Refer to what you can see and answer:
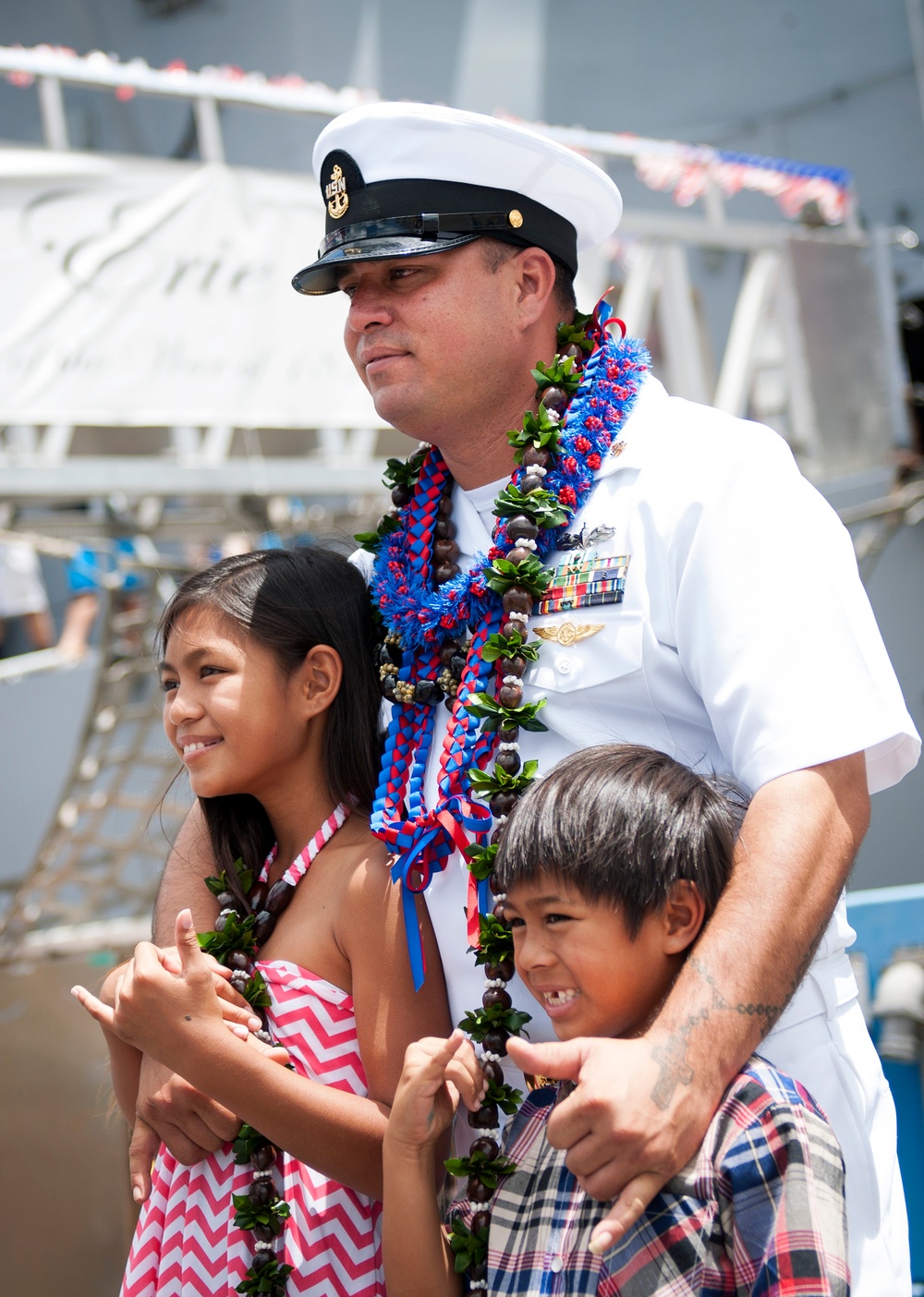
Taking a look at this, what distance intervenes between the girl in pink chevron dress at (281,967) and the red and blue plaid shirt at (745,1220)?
0.40 metres

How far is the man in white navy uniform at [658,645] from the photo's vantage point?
1.17 m

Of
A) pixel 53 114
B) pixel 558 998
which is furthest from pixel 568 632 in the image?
pixel 53 114

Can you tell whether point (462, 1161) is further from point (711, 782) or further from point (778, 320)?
point (778, 320)

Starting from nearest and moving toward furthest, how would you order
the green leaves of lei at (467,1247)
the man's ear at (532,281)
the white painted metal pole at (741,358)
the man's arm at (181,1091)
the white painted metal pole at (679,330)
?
the green leaves of lei at (467,1247)
the man's arm at (181,1091)
the man's ear at (532,281)
the white painted metal pole at (679,330)
the white painted metal pole at (741,358)

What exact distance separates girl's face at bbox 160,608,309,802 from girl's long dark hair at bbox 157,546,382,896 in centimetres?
2

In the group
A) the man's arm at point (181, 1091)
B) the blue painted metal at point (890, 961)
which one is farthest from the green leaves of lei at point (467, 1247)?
the blue painted metal at point (890, 961)

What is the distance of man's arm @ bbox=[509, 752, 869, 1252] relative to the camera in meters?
1.10

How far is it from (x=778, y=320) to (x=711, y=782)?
6516mm

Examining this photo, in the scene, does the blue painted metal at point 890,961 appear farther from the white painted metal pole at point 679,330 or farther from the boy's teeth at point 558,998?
the white painted metal pole at point 679,330

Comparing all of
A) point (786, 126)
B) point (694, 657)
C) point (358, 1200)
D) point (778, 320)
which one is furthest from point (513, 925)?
point (786, 126)

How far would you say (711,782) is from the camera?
1.41m

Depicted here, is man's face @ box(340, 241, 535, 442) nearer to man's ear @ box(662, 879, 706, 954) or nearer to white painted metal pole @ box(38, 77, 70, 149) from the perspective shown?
man's ear @ box(662, 879, 706, 954)

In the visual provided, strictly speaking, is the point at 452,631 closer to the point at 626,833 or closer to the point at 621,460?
the point at 621,460

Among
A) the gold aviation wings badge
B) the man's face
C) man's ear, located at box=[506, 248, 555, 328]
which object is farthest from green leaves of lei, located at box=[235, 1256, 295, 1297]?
man's ear, located at box=[506, 248, 555, 328]
